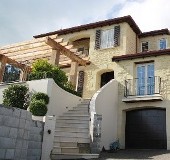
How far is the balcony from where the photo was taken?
1642 cm

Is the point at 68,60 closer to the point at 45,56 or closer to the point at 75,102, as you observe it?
the point at 45,56

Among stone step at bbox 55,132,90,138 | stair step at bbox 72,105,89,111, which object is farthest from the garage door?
stone step at bbox 55,132,90,138

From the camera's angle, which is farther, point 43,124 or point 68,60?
point 68,60

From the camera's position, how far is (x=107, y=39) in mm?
20406

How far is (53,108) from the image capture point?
45.2 feet

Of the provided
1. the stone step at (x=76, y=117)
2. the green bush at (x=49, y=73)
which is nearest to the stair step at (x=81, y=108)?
the stone step at (x=76, y=117)

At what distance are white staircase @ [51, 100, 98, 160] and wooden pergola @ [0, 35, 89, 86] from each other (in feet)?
14.0

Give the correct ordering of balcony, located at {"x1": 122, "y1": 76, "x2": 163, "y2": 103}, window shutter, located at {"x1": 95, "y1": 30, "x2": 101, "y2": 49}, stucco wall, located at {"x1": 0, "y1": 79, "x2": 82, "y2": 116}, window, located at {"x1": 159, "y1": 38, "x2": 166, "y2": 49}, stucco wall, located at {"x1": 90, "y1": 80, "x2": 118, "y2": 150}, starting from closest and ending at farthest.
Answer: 1. stucco wall, located at {"x1": 0, "y1": 79, "x2": 82, "y2": 116}
2. stucco wall, located at {"x1": 90, "y1": 80, "x2": 118, "y2": 150}
3. balcony, located at {"x1": 122, "y1": 76, "x2": 163, "y2": 103}
4. window shutter, located at {"x1": 95, "y1": 30, "x2": 101, "y2": 49}
5. window, located at {"x1": 159, "y1": 38, "x2": 166, "y2": 49}

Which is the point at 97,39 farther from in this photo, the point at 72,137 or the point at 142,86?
the point at 72,137

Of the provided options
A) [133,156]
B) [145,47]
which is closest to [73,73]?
[145,47]

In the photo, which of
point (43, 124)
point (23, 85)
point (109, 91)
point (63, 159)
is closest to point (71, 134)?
point (63, 159)

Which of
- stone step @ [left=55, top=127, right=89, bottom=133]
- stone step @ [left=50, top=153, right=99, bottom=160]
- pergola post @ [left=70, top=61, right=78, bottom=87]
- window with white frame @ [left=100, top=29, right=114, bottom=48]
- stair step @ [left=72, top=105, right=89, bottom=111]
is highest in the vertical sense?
window with white frame @ [left=100, top=29, right=114, bottom=48]

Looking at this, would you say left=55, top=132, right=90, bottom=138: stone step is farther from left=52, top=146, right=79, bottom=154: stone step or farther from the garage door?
the garage door

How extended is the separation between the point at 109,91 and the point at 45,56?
4973 millimetres
